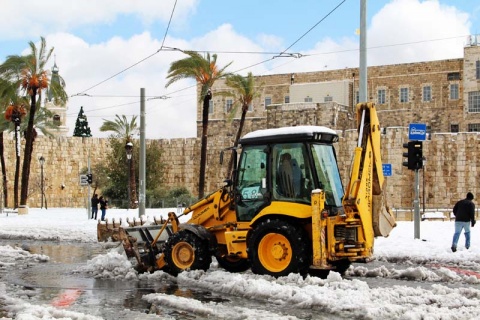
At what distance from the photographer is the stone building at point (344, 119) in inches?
1789

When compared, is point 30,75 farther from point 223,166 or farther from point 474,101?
point 474,101

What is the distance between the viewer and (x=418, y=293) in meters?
9.27

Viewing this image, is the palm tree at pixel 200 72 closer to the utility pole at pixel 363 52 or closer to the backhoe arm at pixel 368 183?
the utility pole at pixel 363 52

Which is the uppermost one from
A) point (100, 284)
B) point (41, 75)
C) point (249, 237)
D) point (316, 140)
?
point (41, 75)

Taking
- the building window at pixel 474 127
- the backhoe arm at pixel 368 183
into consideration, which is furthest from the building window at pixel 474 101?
the backhoe arm at pixel 368 183

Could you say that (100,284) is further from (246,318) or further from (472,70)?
(472,70)

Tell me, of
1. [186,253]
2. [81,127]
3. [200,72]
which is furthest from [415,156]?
[81,127]

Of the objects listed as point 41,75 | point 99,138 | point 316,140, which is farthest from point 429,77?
point 316,140

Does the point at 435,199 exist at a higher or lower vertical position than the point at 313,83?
lower

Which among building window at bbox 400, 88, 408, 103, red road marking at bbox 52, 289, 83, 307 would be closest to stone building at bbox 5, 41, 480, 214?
building window at bbox 400, 88, 408, 103

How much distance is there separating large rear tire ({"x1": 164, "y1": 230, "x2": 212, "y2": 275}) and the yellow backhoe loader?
0.05ft

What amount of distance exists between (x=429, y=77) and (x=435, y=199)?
12187 mm

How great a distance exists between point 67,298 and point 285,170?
3.63 m

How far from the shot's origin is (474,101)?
165ft
